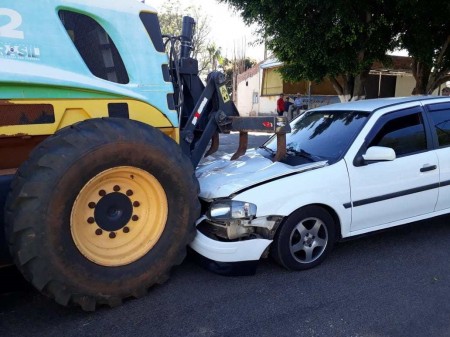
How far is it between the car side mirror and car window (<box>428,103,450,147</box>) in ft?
3.20

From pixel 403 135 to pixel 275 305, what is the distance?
2.33 m

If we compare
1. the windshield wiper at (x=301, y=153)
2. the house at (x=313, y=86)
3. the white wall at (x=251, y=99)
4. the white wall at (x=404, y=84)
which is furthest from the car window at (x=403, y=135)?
the white wall at (x=404, y=84)

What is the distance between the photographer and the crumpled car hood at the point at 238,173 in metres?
3.73

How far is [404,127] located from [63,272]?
3.59m

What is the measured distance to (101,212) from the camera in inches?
126

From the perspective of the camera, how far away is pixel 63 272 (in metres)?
2.86

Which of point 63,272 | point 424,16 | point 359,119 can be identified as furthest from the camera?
point 424,16

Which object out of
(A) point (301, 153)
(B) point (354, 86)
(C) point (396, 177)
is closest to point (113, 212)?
(A) point (301, 153)

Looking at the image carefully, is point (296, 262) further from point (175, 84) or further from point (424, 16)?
point (424, 16)

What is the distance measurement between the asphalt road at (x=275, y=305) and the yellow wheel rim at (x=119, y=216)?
0.44m

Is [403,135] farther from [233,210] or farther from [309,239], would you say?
[233,210]

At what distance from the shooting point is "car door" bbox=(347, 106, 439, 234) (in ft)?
13.0

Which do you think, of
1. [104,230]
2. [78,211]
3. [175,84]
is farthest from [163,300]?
[175,84]

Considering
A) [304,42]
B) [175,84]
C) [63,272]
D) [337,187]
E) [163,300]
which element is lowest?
[163,300]
